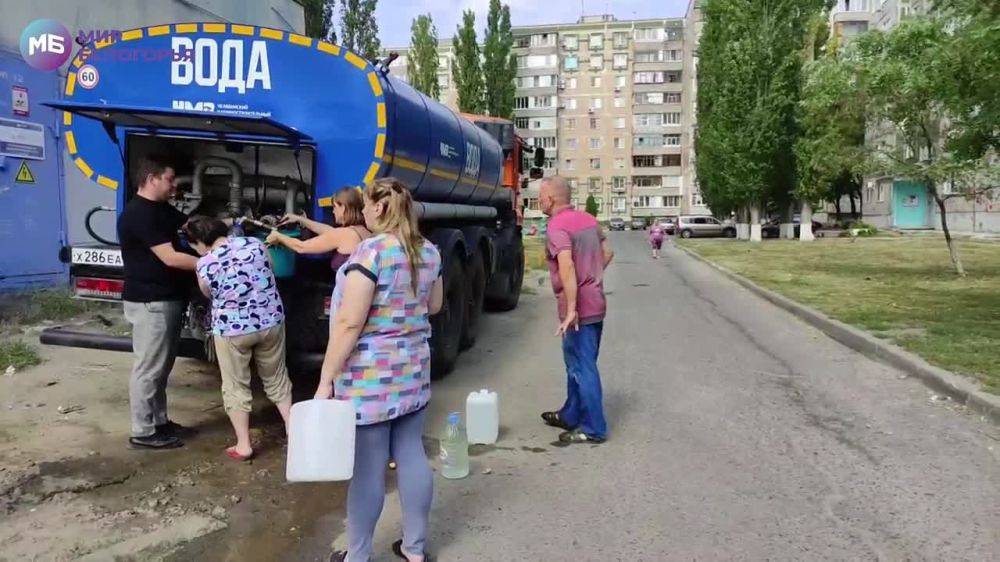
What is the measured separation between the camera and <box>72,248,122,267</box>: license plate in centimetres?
584

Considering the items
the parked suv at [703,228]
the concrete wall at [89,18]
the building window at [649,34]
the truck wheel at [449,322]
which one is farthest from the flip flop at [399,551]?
the building window at [649,34]

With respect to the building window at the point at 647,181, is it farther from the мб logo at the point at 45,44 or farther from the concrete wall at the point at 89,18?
the мб logo at the point at 45,44

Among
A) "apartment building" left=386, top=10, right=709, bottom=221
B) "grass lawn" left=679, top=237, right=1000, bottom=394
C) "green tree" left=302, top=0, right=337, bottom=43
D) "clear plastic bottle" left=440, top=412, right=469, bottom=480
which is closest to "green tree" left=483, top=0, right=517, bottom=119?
"green tree" left=302, top=0, right=337, bottom=43

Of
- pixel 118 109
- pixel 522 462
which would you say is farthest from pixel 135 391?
pixel 522 462

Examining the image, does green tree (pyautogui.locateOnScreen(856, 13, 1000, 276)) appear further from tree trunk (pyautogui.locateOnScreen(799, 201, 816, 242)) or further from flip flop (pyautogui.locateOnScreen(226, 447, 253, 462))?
tree trunk (pyautogui.locateOnScreen(799, 201, 816, 242))

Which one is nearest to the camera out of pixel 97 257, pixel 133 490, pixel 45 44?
pixel 133 490

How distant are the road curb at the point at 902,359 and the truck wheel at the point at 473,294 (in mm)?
4360

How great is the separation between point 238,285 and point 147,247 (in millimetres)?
710

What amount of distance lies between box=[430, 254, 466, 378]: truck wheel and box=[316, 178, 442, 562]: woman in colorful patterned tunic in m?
3.48

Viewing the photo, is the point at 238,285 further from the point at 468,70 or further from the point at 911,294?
the point at 468,70

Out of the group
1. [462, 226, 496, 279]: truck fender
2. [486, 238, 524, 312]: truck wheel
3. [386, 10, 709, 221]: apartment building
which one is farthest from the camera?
[386, 10, 709, 221]: apartment building

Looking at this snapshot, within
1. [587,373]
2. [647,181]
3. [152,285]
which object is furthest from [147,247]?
[647,181]

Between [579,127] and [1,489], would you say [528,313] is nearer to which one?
[1,489]

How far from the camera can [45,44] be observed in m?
9.97
